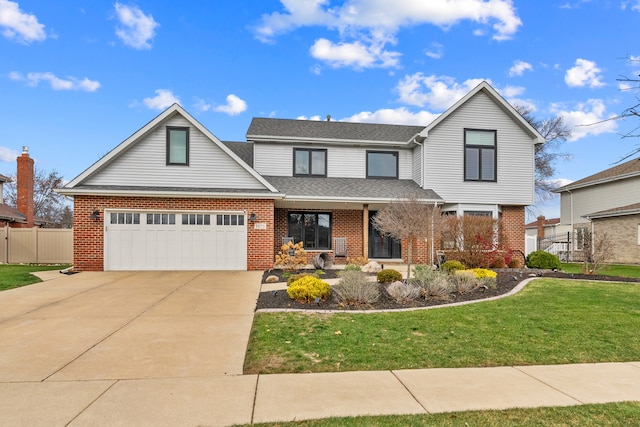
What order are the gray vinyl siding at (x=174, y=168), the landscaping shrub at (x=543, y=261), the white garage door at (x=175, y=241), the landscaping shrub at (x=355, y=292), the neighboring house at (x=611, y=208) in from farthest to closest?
1. the neighboring house at (x=611, y=208)
2. the landscaping shrub at (x=543, y=261)
3. the gray vinyl siding at (x=174, y=168)
4. the white garage door at (x=175, y=241)
5. the landscaping shrub at (x=355, y=292)

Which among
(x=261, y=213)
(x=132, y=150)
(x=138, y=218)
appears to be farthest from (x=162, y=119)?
(x=261, y=213)

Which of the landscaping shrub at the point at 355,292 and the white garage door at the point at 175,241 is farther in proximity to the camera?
the white garage door at the point at 175,241

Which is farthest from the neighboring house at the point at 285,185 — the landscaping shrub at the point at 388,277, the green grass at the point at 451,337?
the green grass at the point at 451,337

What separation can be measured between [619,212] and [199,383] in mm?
25075

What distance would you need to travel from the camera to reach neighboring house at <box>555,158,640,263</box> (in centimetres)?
2026

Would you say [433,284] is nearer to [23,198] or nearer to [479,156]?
[479,156]

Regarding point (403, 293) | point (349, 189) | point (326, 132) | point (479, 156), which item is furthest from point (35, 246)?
point (479, 156)

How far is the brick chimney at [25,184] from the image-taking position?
72.1 feet

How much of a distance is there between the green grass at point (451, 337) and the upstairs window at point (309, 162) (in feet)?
34.6

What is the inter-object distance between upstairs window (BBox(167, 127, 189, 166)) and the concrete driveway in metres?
5.87

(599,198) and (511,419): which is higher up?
(599,198)

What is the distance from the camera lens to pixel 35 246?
1762cm

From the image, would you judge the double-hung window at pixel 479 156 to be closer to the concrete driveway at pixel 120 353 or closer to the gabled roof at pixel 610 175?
the gabled roof at pixel 610 175

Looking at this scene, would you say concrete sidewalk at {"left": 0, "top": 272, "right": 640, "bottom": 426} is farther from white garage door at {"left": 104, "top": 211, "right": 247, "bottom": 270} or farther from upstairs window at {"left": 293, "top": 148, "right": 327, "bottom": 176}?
upstairs window at {"left": 293, "top": 148, "right": 327, "bottom": 176}
